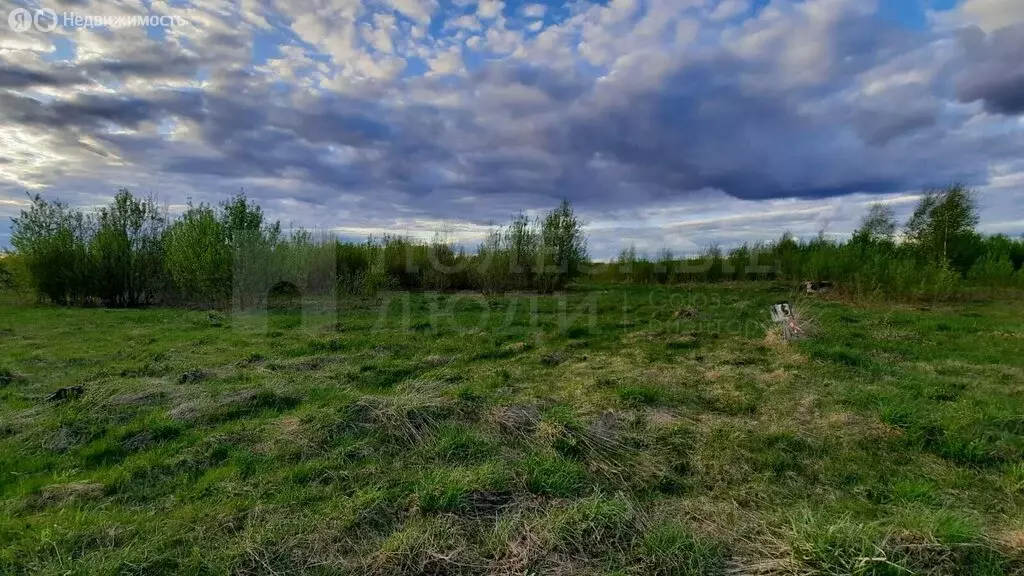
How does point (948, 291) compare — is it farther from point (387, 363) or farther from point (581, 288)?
point (387, 363)

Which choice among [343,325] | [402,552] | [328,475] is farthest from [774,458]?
[343,325]

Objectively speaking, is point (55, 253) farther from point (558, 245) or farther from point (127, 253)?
point (558, 245)

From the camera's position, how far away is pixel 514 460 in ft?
11.5

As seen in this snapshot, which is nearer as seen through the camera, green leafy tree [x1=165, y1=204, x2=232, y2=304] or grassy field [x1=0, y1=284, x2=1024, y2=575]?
grassy field [x1=0, y1=284, x2=1024, y2=575]

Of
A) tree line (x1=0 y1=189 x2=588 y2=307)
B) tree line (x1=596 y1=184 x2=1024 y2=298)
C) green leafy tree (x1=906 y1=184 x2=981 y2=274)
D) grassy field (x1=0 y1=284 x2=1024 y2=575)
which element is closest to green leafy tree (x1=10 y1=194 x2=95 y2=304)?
tree line (x1=0 y1=189 x2=588 y2=307)

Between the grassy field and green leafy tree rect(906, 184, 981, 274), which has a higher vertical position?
green leafy tree rect(906, 184, 981, 274)

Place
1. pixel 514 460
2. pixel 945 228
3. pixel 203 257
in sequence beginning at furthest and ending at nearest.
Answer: pixel 945 228
pixel 203 257
pixel 514 460

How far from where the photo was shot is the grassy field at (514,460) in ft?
8.04

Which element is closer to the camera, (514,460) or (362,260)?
(514,460)

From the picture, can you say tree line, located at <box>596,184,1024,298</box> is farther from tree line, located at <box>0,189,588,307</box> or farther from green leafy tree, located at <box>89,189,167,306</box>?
green leafy tree, located at <box>89,189,167,306</box>

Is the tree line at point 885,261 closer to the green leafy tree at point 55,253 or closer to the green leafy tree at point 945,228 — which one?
the green leafy tree at point 945,228

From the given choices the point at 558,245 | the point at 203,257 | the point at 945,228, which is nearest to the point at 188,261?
the point at 203,257

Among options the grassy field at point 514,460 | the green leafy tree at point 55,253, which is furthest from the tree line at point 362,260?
the grassy field at point 514,460

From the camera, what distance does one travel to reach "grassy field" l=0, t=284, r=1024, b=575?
8.04 feet
